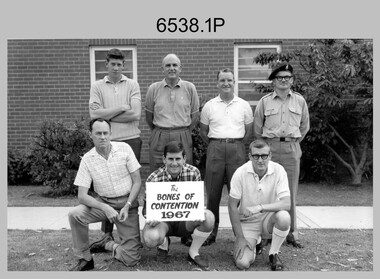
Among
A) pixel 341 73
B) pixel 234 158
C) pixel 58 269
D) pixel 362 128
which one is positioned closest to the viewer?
pixel 58 269

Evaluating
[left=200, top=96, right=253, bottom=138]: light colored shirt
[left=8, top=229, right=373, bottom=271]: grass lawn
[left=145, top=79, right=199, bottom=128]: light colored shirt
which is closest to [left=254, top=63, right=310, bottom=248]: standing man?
[left=200, top=96, right=253, bottom=138]: light colored shirt

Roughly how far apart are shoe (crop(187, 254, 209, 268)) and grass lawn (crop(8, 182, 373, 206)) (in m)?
2.82

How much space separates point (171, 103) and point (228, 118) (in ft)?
2.40

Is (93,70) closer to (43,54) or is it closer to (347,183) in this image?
(43,54)

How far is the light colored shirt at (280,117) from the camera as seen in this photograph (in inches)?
209

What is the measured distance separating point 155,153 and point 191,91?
911 mm

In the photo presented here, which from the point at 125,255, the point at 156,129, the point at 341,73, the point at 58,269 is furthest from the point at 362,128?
the point at 58,269

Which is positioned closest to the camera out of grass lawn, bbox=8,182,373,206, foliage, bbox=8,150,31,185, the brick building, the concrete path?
the concrete path

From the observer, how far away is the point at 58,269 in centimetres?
459

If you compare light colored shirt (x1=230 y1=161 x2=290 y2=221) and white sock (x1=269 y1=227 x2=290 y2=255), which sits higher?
light colored shirt (x1=230 y1=161 x2=290 y2=221)

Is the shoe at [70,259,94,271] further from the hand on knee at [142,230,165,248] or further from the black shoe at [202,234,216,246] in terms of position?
the black shoe at [202,234,216,246]

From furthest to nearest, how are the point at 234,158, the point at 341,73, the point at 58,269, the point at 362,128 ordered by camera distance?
the point at 362,128
the point at 341,73
the point at 234,158
the point at 58,269

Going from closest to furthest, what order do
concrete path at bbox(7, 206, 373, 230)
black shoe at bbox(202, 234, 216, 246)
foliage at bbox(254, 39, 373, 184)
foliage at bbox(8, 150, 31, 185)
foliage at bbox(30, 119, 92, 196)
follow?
1. black shoe at bbox(202, 234, 216, 246)
2. concrete path at bbox(7, 206, 373, 230)
3. foliage at bbox(30, 119, 92, 196)
4. foliage at bbox(254, 39, 373, 184)
5. foliage at bbox(8, 150, 31, 185)

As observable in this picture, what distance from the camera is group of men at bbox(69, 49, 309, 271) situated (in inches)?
181
